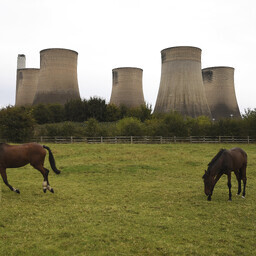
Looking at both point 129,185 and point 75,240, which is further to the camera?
point 129,185

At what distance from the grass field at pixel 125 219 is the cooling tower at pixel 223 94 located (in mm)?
43037

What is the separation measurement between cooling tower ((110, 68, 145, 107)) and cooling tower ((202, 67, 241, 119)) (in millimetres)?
13246

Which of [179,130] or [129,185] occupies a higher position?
[179,130]

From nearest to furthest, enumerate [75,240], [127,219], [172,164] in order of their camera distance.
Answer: [75,240] → [127,219] → [172,164]

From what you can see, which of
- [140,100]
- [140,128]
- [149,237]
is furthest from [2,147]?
[140,100]

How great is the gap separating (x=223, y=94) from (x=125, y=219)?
164ft

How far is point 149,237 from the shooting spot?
5.05 metres

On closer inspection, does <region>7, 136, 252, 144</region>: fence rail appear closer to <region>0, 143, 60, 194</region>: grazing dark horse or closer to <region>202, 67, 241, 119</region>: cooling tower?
<region>202, 67, 241, 119</region>: cooling tower

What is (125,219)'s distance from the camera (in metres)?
6.07

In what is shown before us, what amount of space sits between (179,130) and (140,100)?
23.0 meters

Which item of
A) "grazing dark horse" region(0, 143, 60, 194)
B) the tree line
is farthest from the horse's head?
the tree line

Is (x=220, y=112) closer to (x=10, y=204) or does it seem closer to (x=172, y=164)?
(x=172, y=164)

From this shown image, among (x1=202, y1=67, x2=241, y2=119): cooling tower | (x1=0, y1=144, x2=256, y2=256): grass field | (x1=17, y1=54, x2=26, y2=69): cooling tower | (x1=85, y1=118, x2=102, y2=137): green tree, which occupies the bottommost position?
(x1=0, y1=144, x2=256, y2=256): grass field

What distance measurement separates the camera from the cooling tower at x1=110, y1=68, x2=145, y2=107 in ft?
172
